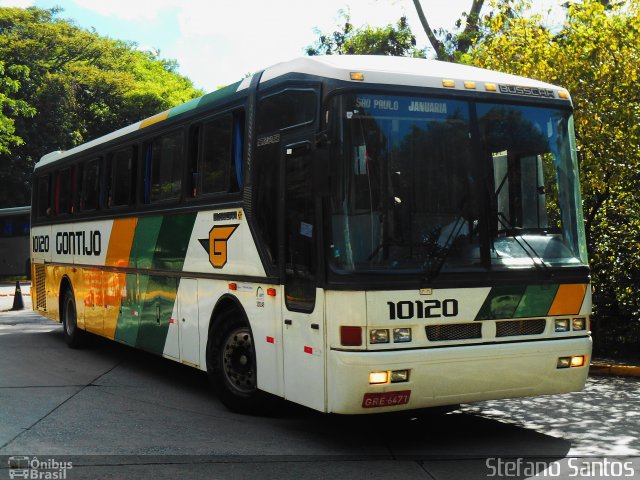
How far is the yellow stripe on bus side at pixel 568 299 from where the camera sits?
734 cm

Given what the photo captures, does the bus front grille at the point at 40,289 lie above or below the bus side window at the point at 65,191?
below

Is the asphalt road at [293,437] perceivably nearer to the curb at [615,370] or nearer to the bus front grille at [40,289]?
the curb at [615,370]

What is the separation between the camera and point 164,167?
34.4ft

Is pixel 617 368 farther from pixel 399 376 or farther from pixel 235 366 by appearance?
pixel 399 376

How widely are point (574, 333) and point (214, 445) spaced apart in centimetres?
329

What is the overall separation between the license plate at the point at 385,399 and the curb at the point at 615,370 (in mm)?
6022

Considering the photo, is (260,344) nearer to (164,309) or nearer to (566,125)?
(164,309)

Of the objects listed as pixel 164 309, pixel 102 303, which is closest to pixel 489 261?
pixel 164 309

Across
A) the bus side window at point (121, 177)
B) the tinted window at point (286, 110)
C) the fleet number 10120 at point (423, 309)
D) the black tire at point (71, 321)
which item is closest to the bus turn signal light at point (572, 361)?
the fleet number 10120 at point (423, 309)

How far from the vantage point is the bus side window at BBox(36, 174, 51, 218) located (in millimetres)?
15906

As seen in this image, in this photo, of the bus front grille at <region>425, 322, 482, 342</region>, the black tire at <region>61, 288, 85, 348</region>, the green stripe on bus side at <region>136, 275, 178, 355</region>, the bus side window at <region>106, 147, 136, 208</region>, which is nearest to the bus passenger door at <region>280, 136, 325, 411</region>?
the bus front grille at <region>425, 322, 482, 342</region>

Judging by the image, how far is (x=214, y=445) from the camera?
7.25 meters

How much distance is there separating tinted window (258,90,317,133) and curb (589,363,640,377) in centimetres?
647

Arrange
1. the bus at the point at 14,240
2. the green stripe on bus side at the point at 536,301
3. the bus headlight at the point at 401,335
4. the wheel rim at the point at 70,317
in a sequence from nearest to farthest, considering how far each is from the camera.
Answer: the bus headlight at the point at 401,335 < the green stripe on bus side at the point at 536,301 < the wheel rim at the point at 70,317 < the bus at the point at 14,240
